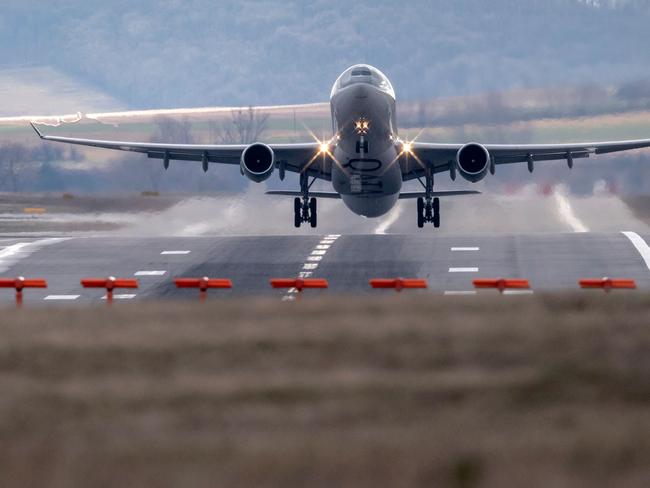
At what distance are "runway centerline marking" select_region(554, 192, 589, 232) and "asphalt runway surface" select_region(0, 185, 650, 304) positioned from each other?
0.13 feet

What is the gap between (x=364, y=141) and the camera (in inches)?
1371

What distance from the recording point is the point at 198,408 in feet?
36.2

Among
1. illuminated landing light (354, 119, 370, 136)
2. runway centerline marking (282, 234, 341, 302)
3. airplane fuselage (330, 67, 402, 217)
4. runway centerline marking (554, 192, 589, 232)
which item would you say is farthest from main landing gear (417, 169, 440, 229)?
runway centerline marking (554, 192, 589, 232)

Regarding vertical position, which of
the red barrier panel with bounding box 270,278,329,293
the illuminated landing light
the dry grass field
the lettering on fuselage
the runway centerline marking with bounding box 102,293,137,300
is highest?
the illuminated landing light

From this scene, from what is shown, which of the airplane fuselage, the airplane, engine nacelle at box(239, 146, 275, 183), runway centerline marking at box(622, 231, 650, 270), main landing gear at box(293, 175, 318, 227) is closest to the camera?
runway centerline marking at box(622, 231, 650, 270)

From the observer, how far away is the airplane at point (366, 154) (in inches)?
1383

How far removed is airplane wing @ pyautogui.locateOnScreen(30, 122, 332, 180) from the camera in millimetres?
39344

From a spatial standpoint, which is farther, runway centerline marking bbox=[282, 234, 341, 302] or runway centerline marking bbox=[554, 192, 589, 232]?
runway centerline marking bbox=[554, 192, 589, 232]

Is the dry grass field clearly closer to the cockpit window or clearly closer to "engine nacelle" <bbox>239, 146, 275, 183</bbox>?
the cockpit window

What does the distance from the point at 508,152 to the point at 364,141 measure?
863cm

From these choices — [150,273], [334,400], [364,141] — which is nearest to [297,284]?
[334,400]

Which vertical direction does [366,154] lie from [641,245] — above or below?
above

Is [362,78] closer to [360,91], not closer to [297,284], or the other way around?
[360,91]

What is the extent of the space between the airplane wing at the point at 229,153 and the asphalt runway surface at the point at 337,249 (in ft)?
8.04
